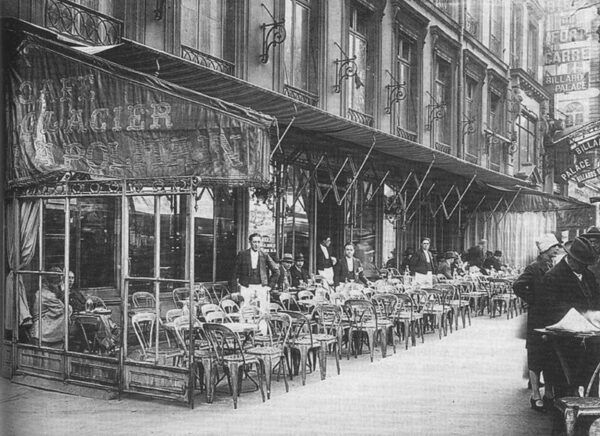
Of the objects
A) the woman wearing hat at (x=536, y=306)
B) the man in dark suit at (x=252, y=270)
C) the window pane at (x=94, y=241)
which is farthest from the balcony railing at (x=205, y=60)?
the woman wearing hat at (x=536, y=306)

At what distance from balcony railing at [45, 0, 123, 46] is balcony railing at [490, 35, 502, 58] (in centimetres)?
1890

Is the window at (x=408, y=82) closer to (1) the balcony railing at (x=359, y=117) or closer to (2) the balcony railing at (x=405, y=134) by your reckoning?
(2) the balcony railing at (x=405, y=134)

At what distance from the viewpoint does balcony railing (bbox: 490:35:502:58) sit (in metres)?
25.5

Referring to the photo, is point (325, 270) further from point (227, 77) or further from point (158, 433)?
point (158, 433)

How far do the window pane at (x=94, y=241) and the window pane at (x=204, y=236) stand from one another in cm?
178

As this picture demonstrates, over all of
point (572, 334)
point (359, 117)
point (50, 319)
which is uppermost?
point (359, 117)

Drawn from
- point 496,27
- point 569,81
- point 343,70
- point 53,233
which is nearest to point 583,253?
point 53,233

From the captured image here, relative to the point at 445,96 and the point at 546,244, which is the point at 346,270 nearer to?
the point at 546,244

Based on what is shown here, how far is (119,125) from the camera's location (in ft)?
22.4

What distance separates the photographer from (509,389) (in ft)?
26.6

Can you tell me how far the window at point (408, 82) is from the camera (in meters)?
19.4

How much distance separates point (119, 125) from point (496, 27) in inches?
883

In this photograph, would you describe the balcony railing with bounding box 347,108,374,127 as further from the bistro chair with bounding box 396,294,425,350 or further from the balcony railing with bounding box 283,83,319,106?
the bistro chair with bounding box 396,294,425,350

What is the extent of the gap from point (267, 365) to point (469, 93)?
1930 cm
